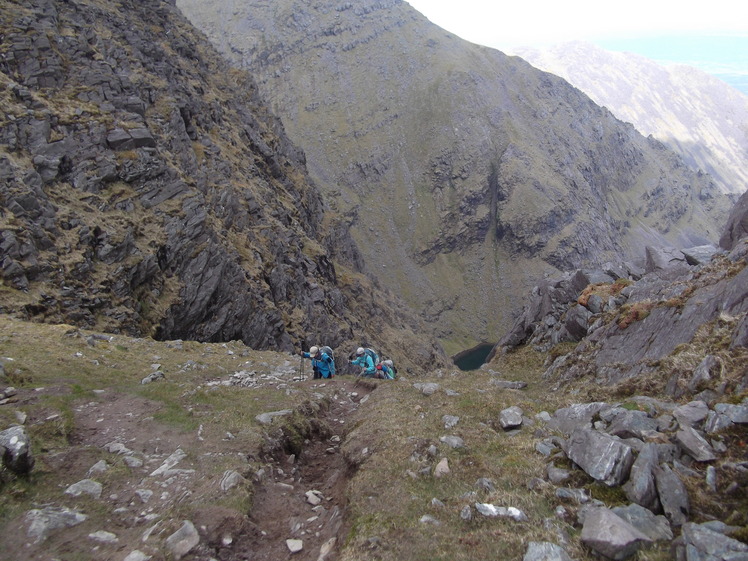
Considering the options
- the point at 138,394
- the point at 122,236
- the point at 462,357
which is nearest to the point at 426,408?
the point at 138,394

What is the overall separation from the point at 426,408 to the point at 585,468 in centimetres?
743

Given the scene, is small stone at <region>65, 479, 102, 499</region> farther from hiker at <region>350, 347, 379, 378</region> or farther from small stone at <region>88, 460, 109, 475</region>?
hiker at <region>350, 347, 379, 378</region>

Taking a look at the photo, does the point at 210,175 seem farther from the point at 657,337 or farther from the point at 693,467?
the point at 693,467

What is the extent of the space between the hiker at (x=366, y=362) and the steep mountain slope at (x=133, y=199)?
19858 millimetres

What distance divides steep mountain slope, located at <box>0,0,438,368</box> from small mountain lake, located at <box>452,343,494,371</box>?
99209 millimetres

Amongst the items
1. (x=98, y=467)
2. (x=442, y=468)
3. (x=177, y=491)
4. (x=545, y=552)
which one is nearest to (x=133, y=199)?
(x=98, y=467)

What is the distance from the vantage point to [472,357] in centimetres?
17462

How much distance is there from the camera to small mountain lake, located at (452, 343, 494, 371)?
166375mm

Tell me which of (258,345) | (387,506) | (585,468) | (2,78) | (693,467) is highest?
(2,78)

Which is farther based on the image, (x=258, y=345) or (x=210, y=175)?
(x=210, y=175)

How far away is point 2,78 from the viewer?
4041cm

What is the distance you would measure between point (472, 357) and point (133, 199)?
149 m

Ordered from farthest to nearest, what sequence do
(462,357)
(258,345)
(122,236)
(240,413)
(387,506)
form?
(462,357) → (258,345) → (122,236) → (240,413) → (387,506)

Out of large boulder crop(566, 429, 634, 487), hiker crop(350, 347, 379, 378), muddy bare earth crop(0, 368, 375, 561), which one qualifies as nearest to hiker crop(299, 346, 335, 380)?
hiker crop(350, 347, 379, 378)
